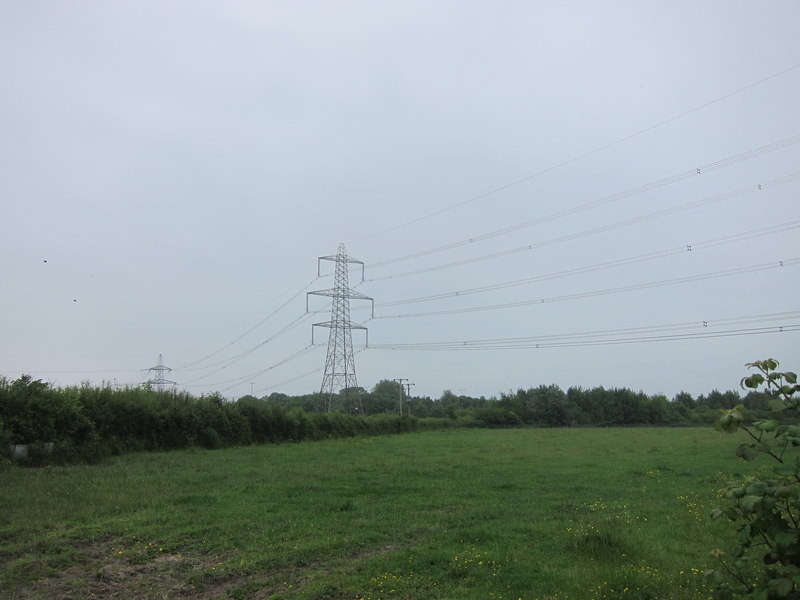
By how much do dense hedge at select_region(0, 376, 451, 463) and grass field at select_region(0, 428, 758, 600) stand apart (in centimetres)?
514

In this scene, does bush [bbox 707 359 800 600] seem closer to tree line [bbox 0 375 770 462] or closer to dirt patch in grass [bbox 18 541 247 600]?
tree line [bbox 0 375 770 462]

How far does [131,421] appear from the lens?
29.3 meters

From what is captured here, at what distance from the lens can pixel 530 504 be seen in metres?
13.4

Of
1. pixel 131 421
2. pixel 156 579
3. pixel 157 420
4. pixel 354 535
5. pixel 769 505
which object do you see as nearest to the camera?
pixel 769 505

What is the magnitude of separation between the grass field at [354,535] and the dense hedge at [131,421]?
5139 mm

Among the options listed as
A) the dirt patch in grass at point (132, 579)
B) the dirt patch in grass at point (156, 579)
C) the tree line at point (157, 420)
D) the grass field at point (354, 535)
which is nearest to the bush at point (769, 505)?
the tree line at point (157, 420)

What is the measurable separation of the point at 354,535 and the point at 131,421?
926 inches

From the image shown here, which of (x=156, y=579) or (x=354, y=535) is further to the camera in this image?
(x=354, y=535)

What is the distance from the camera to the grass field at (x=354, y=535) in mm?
7457

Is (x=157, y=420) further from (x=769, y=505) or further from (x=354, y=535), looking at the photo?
(x=769, y=505)

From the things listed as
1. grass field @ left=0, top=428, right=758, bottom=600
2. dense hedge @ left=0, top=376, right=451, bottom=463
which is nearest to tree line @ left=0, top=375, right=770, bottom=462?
dense hedge @ left=0, top=376, right=451, bottom=463

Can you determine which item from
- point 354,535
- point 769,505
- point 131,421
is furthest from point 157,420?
point 769,505

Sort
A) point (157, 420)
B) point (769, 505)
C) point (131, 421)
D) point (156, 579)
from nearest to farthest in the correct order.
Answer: point (769, 505) → point (156, 579) → point (131, 421) → point (157, 420)

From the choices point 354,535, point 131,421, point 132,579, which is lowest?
point 132,579
